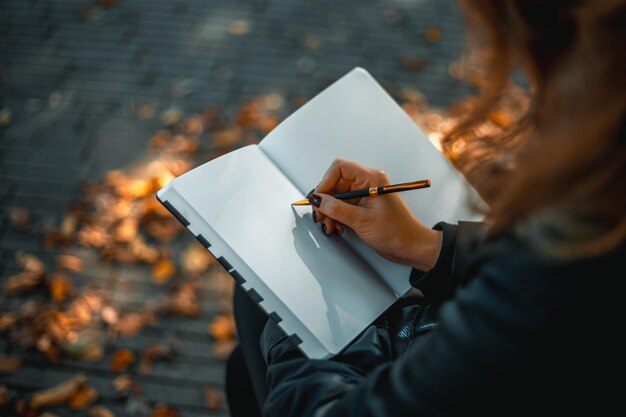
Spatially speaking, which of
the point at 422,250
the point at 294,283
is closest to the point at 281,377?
the point at 294,283

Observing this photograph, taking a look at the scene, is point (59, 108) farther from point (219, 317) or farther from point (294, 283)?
point (294, 283)

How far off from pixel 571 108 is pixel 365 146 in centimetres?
87

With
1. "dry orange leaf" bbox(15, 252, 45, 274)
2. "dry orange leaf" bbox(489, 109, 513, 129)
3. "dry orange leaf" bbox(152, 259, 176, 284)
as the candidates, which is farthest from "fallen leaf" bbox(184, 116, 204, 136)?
"dry orange leaf" bbox(489, 109, 513, 129)

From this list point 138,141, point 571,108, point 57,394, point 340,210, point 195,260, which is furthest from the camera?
point 138,141

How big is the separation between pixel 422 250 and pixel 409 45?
2.33 meters

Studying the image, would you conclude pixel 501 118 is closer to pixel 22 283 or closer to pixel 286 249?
pixel 286 249

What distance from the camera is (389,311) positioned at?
1.32 m

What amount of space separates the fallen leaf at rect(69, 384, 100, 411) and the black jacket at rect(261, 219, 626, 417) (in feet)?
5.05

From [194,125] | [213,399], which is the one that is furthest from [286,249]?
[194,125]

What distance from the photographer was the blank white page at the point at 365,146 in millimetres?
1440

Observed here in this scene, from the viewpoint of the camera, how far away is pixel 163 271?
90.8 inches

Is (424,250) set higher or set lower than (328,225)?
lower

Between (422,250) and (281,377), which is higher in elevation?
Answer: (281,377)

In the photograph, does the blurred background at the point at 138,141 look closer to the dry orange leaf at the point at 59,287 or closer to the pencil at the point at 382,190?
the dry orange leaf at the point at 59,287
